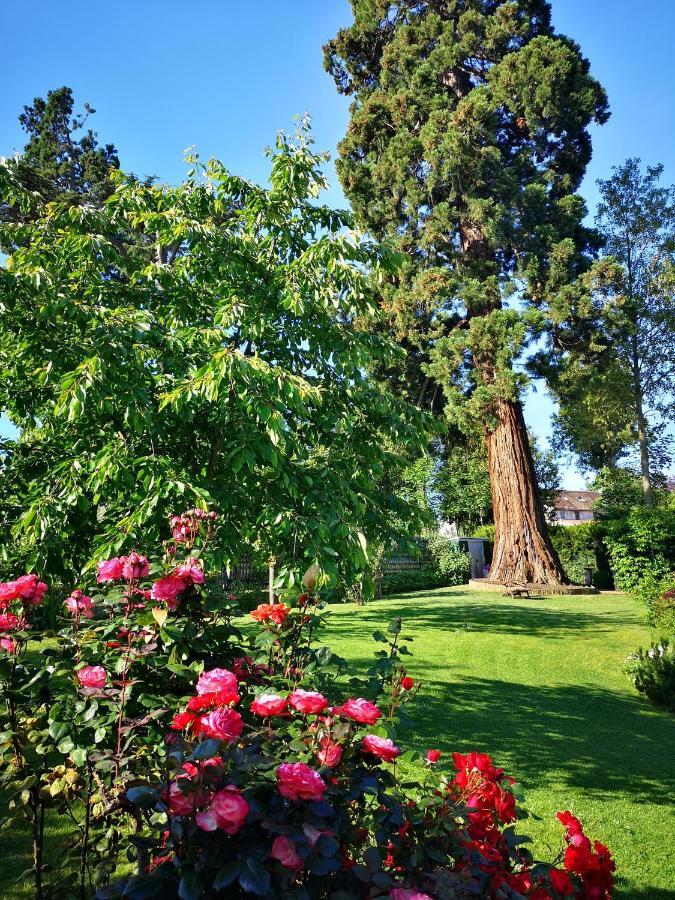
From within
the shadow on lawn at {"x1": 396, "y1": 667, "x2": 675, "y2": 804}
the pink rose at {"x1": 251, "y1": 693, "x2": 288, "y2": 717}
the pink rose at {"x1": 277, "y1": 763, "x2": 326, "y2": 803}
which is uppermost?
the pink rose at {"x1": 251, "y1": 693, "x2": 288, "y2": 717}

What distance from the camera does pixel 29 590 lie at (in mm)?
2102

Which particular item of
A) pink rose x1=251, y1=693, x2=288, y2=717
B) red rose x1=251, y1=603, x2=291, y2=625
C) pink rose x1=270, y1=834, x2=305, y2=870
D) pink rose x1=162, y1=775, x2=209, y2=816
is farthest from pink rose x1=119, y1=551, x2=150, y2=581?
pink rose x1=270, y1=834, x2=305, y2=870

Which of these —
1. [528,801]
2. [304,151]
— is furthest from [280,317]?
[528,801]

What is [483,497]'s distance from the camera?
90.1 feet

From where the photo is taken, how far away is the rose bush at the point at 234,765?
1.24 meters

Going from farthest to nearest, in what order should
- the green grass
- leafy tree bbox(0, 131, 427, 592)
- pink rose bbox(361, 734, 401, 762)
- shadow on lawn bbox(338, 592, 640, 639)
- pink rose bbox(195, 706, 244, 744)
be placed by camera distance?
1. shadow on lawn bbox(338, 592, 640, 639)
2. leafy tree bbox(0, 131, 427, 592)
3. the green grass
4. pink rose bbox(361, 734, 401, 762)
5. pink rose bbox(195, 706, 244, 744)

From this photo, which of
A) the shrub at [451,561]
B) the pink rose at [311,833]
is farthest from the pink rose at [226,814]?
the shrub at [451,561]

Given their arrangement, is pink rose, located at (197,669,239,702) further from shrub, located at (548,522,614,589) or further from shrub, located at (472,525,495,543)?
shrub, located at (472,525,495,543)

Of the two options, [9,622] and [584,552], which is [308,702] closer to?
[9,622]

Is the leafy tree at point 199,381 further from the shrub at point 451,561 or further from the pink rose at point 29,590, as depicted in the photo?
the shrub at point 451,561

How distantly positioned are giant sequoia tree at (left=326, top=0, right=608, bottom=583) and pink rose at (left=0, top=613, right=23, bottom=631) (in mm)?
15051

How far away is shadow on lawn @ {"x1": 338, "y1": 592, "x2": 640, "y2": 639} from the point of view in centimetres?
1062

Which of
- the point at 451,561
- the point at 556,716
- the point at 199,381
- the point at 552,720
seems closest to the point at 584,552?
the point at 451,561

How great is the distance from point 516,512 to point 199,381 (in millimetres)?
14792
